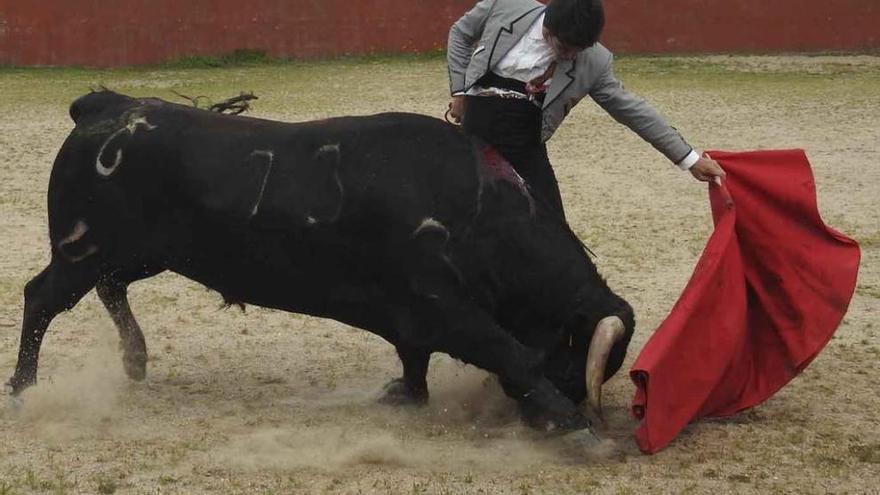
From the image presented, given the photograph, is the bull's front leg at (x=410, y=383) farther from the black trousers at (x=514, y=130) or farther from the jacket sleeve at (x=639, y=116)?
the jacket sleeve at (x=639, y=116)

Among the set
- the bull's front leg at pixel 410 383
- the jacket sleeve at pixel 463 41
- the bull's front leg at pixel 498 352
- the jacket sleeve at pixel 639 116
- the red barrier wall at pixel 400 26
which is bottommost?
the red barrier wall at pixel 400 26

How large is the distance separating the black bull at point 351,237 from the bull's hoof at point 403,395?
0.10 meters

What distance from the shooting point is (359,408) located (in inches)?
217

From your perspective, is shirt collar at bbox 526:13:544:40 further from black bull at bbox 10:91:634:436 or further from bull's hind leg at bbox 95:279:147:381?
bull's hind leg at bbox 95:279:147:381

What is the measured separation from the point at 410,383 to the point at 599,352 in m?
0.93

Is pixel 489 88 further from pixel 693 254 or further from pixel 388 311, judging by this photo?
pixel 693 254

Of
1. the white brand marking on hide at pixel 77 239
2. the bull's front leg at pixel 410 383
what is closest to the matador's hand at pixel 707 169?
the bull's front leg at pixel 410 383

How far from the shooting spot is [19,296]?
23.5ft

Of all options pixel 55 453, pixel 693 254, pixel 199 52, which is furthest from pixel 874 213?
pixel 199 52

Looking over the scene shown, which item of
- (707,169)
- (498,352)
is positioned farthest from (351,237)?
(707,169)

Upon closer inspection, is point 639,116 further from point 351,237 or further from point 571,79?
point 351,237

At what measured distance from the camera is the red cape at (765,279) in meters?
5.07

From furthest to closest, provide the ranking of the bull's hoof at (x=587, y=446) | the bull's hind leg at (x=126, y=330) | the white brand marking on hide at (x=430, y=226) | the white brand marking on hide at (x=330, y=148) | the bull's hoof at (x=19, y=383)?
the bull's hind leg at (x=126, y=330) < the bull's hoof at (x=19, y=383) < the white brand marking on hide at (x=330, y=148) < the white brand marking on hide at (x=430, y=226) < the bull's hoof at (x=587, y=446)

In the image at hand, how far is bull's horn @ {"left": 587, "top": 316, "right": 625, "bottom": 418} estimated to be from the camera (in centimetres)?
490
